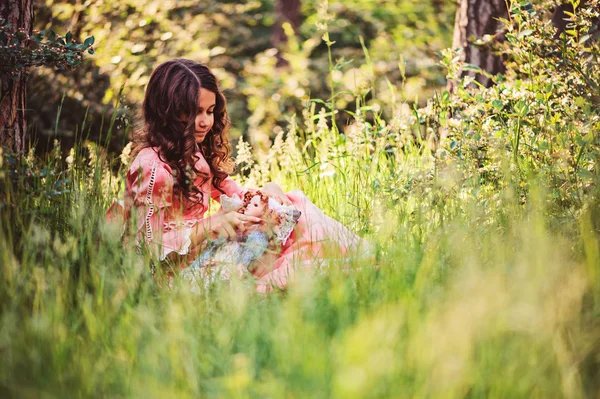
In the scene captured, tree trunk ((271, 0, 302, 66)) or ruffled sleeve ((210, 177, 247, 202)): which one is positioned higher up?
tree trunk ((271, 0, 302, 66))

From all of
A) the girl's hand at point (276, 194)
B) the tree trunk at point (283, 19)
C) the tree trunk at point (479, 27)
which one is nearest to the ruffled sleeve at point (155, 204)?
the girl's hand at point (276, 194)

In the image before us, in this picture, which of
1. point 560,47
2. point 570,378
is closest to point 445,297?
point 570,378

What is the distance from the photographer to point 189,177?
2648 mm

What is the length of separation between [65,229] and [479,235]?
162cm

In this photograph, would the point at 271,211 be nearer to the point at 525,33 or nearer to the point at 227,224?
the point at 227,224

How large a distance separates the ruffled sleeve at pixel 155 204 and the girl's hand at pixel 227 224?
13 centimetres

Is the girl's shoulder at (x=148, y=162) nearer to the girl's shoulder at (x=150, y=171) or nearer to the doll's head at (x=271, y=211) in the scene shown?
the girl's shoulder at (x=150, y=171)

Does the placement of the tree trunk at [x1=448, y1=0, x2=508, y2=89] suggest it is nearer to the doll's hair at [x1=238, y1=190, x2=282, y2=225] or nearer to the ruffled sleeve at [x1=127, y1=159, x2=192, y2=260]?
the doll's hair at [x1=238, y1=190, x2=282, y2=225]

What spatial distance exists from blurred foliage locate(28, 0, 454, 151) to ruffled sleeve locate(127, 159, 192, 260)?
10.0 ft

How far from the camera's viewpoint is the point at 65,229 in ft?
8.20

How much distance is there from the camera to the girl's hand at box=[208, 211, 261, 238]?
8.59 feet

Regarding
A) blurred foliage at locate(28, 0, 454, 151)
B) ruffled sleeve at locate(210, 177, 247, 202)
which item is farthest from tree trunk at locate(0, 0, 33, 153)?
blurred foliage at locate(28, 0, 454, 151)

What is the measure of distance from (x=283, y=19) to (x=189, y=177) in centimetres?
573

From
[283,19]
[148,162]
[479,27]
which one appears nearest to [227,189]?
[148,162]
